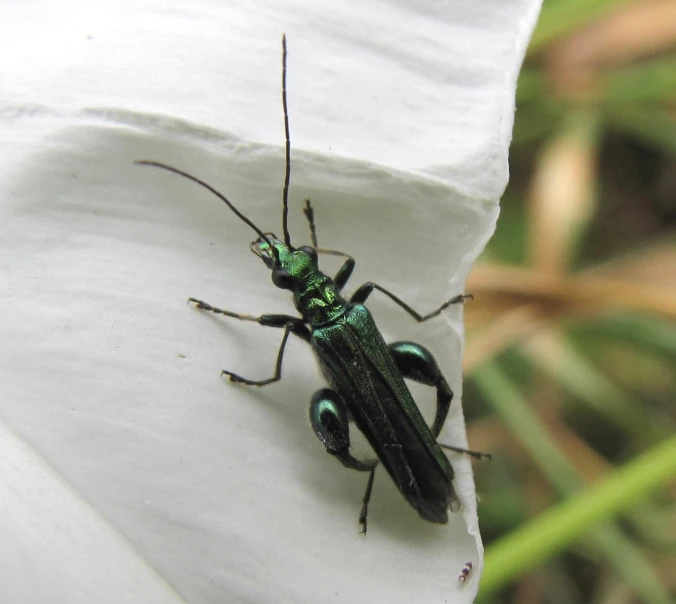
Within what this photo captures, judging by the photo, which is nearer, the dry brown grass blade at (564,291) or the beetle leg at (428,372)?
the beetle leg at (428,372)

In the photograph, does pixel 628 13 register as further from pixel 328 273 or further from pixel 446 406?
pixel 446 406

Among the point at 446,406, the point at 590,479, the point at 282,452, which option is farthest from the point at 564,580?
the point at 282,452

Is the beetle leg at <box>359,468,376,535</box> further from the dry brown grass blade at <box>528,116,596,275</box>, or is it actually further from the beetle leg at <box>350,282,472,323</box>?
the dry brown grass blade at <box>528,116,596,275</box>

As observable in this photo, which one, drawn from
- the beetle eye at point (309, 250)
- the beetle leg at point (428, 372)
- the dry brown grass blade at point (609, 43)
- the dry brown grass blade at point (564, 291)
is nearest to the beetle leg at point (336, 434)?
the beetle leg at point (428, 372)

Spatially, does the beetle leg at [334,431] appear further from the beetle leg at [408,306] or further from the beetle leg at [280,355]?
the beetle leg at [408,306]

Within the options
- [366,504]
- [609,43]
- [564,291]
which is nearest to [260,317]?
[366,504]

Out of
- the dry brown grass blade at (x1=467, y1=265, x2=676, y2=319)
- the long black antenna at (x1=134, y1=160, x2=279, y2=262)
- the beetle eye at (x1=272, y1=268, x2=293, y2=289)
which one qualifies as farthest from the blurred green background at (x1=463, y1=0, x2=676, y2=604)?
the long black antenna at (x1=134, y1=160, x2=279, y2=262)
